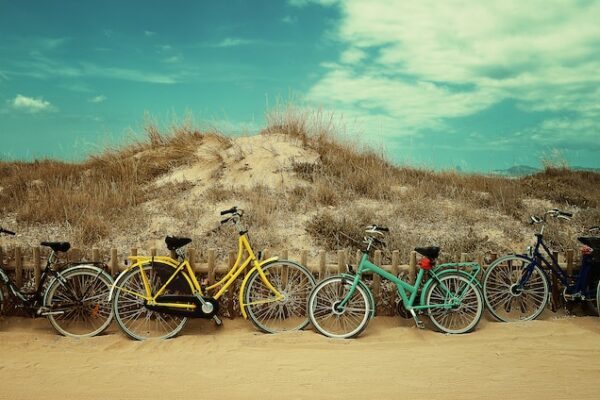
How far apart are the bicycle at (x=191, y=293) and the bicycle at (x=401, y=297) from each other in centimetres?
28

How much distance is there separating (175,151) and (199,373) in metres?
11.6

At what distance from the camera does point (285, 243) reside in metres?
10.3

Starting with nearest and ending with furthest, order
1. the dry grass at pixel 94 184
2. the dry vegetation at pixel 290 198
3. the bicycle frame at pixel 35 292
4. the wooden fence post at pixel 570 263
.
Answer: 1. the bicycle frame at pixel 35 292
2. the wooden fence post at pixel 570 263
3. the dry vegetation at pixel 290 198
4. the dry grass at pixel 94 184

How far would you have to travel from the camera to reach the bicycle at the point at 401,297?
6848mm

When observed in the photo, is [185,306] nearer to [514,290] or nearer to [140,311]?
[140,311]

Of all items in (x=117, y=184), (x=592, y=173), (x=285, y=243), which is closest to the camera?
(x=285, y=243)

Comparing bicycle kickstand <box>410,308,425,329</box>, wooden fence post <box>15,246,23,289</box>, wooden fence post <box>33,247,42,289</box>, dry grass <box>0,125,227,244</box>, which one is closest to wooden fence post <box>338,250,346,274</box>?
bicycle kickstand <box>410,308,425,329</box>

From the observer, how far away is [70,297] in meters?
7.20

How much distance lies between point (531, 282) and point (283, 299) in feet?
12.2

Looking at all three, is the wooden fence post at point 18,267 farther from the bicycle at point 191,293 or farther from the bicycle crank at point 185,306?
the bicycle crank at point 185,306

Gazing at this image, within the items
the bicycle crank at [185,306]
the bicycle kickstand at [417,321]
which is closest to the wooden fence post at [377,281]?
the bicycle kickstand at [417,321]

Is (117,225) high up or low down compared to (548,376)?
up

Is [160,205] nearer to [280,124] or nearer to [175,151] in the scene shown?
[175,151]

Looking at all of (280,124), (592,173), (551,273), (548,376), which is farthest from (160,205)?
(592,173)
